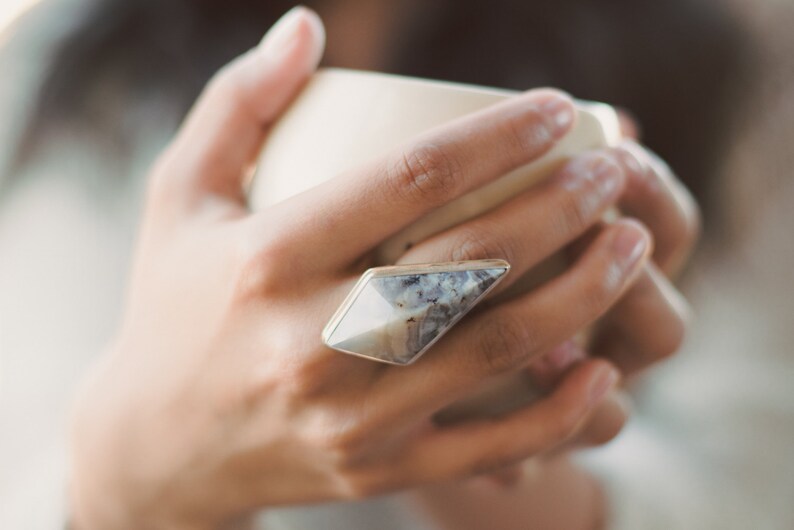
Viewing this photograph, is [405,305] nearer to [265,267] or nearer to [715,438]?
[265,267]

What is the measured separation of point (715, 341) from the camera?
2.94 ft

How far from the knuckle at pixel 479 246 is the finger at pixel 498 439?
141 millimetres

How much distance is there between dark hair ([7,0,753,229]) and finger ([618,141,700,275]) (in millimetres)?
→ 397

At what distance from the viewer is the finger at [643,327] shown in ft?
1.82

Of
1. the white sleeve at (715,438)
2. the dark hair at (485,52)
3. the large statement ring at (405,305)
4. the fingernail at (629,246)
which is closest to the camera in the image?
the large statement ring at (405,305)

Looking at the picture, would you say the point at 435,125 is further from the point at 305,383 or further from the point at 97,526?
the point at 97,526

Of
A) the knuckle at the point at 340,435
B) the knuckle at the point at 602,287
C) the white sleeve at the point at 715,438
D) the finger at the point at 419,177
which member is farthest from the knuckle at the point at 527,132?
the white sleeve at the point at 715,438

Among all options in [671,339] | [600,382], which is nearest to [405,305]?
[600,382]

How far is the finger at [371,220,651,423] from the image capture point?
43 centimetres

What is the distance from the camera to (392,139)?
441 millimetres

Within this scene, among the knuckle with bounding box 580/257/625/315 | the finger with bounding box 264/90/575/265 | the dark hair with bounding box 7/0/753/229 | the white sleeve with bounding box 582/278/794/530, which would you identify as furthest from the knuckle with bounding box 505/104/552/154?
the dark hair with bounding box 7/0/753/229

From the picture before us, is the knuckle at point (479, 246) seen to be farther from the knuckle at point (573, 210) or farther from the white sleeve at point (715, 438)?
the white sleeve at point (715, 438)

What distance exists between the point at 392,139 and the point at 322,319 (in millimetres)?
134

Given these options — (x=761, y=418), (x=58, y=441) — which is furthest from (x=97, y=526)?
(x=761, y=418)
